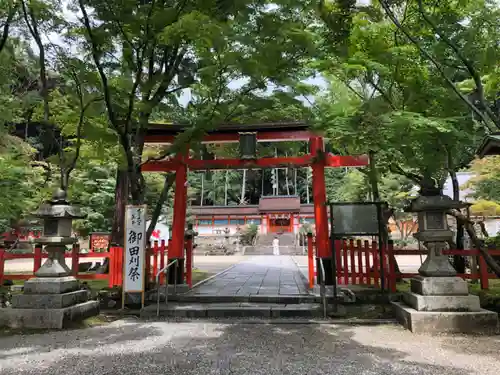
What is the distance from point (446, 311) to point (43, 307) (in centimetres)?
A: 696

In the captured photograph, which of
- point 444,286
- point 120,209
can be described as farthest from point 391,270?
point 120,209

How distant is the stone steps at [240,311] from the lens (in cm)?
728

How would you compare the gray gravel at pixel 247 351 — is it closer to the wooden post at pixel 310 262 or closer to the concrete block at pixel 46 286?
the concrete block at pixel 46 286

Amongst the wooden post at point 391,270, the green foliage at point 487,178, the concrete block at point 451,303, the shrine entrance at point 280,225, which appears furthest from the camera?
the shrine entrance at point 280,225

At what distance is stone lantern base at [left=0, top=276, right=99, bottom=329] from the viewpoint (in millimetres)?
6273

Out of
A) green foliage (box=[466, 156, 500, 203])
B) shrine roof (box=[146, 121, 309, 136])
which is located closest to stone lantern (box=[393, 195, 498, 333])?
shrine roof (box=[146, 121, 309, 136])

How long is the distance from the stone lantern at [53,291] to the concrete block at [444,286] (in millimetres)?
6302

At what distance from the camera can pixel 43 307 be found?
6395 mm

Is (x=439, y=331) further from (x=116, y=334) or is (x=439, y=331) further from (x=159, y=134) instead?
(x=159, y=134)

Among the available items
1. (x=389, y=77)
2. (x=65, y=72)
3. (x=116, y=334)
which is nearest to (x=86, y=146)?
(x=65, y=72)

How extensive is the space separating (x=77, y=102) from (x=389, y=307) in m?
8.30

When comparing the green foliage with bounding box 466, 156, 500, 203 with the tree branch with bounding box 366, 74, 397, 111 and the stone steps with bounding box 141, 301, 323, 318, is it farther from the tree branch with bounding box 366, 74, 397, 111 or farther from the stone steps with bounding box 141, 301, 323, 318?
the stone steps with bounding box 141, 301, 323, 318

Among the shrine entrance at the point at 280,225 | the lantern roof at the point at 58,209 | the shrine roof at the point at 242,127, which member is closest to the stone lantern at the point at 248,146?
the shrine roof at the point at 242,127

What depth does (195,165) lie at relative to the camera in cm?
1016
